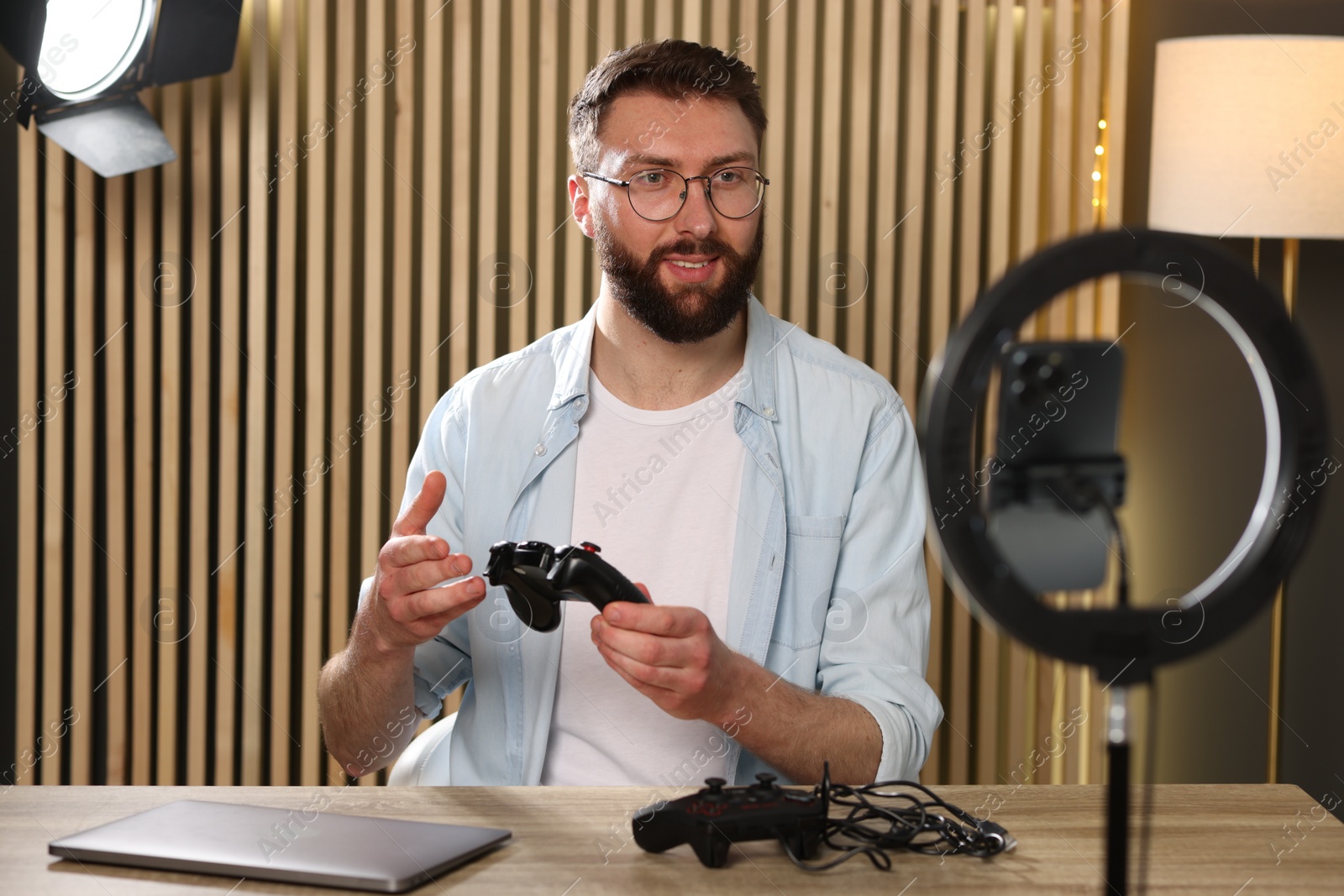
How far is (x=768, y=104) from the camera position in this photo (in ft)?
8.68

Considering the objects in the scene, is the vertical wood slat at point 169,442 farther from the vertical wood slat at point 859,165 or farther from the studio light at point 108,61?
the vertical wood slat at point 859,165

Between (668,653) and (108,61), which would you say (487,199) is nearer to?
(108,61)

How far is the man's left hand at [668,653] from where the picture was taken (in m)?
1.17

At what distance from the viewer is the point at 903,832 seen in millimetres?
1013

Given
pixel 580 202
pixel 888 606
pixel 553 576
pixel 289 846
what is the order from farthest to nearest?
pixel 580 202
pixel 888 606
pixel 553 576
pixel 289 846

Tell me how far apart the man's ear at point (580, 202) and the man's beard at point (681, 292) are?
18 centimetres

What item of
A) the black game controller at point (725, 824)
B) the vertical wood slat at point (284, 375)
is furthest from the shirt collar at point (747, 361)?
the vertical wood slat at point (284, 375)

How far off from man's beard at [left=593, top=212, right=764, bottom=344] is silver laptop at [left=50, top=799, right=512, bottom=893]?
872mm

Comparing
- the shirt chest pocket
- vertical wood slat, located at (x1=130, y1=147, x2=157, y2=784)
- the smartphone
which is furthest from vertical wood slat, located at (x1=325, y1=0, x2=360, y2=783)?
the smartphone

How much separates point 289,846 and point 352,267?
1.94 meters

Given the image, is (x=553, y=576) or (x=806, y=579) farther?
(x=806, y=579)

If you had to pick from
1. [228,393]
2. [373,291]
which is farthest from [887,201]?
[228,393]

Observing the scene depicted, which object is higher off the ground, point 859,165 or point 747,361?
point 859,165

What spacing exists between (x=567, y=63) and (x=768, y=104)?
0.46 meters
